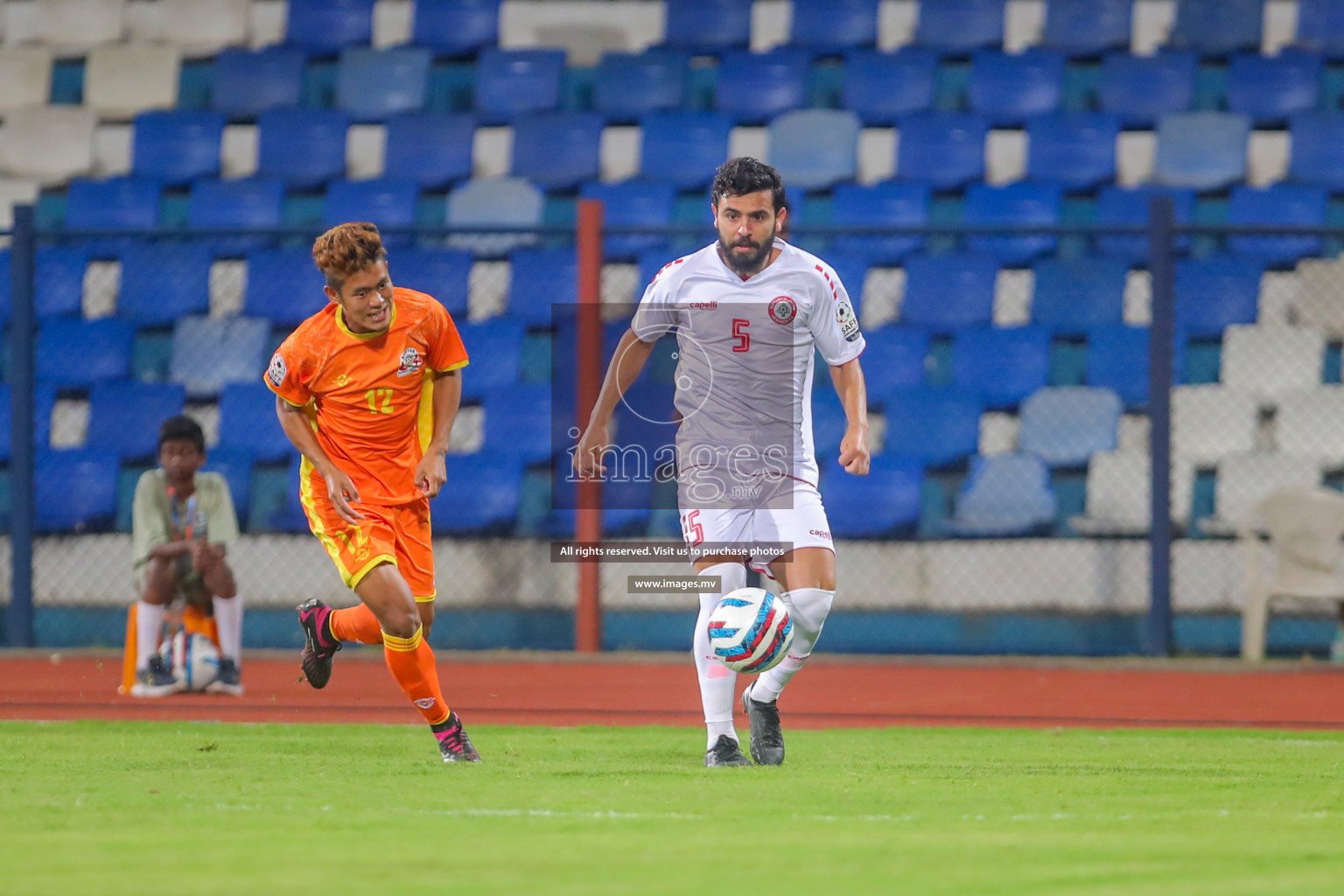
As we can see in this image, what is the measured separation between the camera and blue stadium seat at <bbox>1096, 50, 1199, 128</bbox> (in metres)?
12.9

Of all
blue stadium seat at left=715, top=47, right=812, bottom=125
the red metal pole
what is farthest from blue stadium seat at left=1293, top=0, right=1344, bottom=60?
the red metal pole

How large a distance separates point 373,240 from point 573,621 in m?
5.15

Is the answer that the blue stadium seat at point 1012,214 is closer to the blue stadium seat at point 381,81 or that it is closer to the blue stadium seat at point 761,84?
the blue stadium seat at point 761,84

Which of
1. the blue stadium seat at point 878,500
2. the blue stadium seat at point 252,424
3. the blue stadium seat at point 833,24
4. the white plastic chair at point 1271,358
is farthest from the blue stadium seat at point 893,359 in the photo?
the blue stadium seat at point 252,424

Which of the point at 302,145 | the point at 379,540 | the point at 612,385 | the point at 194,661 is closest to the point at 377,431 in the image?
the point at 379,540

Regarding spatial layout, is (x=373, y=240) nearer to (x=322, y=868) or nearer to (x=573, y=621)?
(x=322, y=868)

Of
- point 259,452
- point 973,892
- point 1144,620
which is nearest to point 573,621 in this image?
point 259,452

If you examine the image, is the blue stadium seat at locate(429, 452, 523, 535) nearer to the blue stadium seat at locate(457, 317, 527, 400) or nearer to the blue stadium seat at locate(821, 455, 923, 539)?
the blue stadium seat at locate(457, 317, 527, 400)

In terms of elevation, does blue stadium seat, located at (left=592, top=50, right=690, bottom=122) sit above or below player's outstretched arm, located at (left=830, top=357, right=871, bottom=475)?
above

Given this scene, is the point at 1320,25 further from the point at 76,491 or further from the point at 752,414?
the point at 76,491

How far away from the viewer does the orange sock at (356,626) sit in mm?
6363

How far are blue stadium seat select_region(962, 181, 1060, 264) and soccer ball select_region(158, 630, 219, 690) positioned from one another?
593 cm

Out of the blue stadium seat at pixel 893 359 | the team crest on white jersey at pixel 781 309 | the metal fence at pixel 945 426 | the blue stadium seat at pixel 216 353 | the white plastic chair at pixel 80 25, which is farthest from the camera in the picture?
the white plastic chair at pixel 80 25

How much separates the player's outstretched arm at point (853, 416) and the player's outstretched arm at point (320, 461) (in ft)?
5.69
